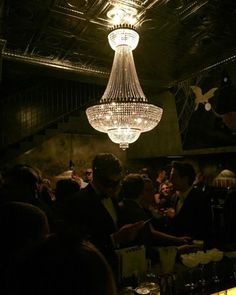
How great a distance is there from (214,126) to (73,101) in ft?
13.8

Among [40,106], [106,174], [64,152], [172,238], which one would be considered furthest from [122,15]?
[64,152]

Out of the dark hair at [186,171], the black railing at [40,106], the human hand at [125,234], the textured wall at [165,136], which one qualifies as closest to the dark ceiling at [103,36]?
the textured wall at [165,136]

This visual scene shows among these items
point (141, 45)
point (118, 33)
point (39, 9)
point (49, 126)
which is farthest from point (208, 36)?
point (49, 126)

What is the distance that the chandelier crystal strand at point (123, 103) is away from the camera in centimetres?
361

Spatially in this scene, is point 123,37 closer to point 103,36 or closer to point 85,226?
point 103,36

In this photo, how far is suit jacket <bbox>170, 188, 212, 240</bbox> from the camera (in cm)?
327

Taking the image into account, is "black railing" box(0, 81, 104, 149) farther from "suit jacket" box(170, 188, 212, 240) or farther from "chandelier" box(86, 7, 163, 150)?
"suit jacket" box(170, 188, 212, 240)

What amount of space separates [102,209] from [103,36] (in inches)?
127

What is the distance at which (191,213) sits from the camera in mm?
3303

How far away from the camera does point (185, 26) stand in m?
4.31

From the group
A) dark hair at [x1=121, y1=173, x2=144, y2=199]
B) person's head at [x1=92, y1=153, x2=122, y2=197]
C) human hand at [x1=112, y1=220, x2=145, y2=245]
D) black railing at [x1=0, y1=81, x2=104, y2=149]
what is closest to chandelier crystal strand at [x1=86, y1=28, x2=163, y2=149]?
dark hair at [x1=121, y1=173, x2=144, y2=199]

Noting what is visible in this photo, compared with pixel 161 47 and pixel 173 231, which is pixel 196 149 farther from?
pixel 173 231

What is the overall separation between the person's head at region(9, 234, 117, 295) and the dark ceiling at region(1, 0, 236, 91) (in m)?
3.54

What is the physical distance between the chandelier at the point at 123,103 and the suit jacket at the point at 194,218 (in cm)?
111
